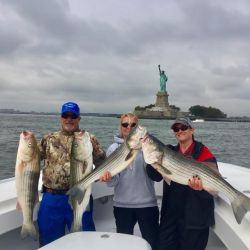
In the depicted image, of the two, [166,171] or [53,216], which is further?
[53,216]

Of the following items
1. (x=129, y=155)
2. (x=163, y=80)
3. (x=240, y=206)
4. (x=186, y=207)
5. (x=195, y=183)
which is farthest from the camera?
(x=163, y=80)

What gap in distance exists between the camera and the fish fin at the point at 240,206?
9.80 ft

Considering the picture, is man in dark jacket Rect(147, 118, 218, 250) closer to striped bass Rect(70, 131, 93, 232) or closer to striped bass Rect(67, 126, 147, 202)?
striped bass Rect(67, 126, 147, 202)

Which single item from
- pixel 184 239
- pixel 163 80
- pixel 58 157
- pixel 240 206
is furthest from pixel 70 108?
pixel 163 80

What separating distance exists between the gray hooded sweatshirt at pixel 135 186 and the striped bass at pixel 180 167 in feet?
1.70

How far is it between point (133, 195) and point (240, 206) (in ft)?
3.56

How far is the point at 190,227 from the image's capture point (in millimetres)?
3377

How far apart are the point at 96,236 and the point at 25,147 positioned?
3.31ft

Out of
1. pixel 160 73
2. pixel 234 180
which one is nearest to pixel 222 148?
pixel 234 180

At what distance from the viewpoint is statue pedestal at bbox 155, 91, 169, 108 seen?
79306 millimetres

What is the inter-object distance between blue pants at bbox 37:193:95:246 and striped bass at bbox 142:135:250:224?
3.35ft

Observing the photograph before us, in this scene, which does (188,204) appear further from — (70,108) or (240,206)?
(70,108)

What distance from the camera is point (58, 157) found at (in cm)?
372

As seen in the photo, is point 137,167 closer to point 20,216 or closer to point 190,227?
point 190,227
